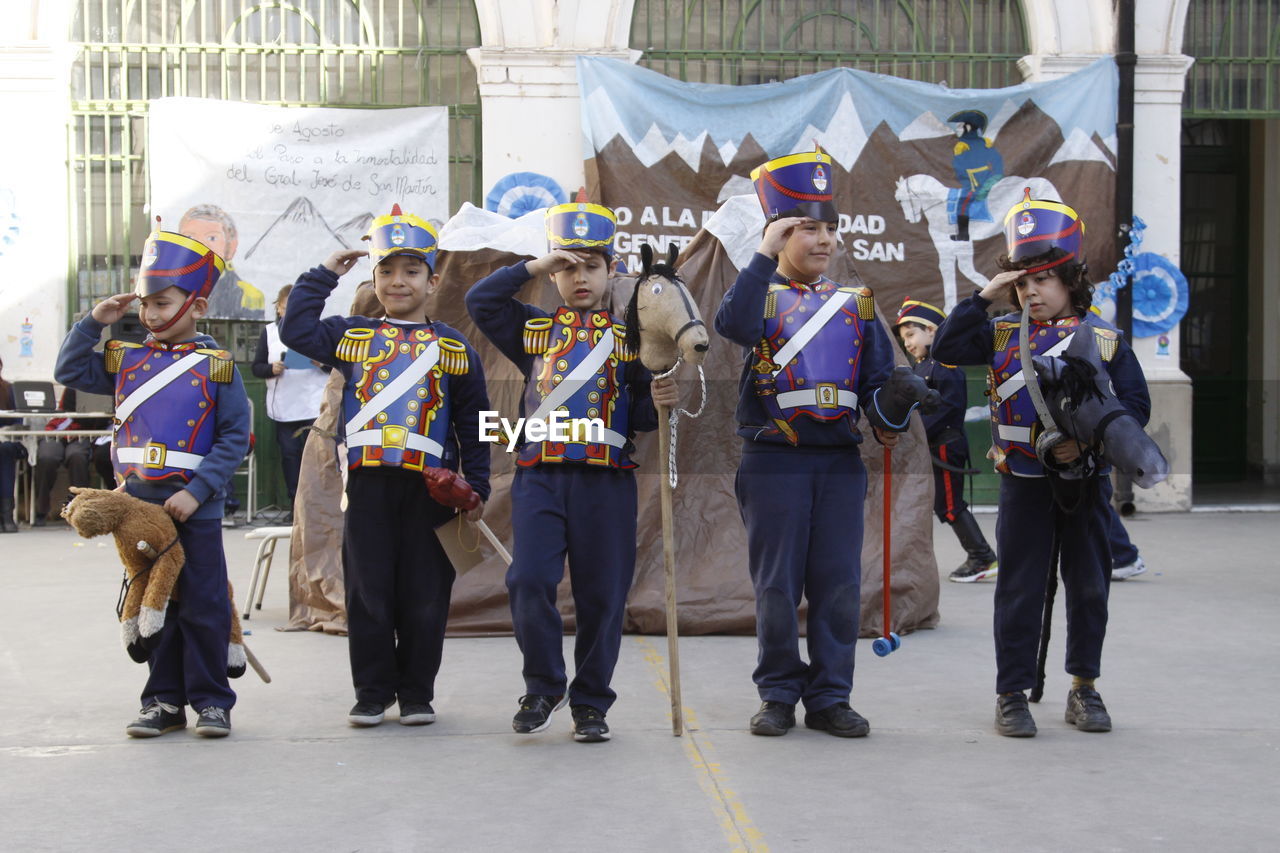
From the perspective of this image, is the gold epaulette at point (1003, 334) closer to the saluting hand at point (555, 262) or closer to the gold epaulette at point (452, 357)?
the saluting hand at point (555, 262)

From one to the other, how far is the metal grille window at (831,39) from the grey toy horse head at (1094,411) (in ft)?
28.9

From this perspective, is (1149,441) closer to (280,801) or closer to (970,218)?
(280,801)

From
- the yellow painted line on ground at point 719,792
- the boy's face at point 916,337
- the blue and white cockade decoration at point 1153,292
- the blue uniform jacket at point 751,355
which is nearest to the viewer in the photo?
the yellow painted line on ground at point 719,792

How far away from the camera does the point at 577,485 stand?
17.7ft

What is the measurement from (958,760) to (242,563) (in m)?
6.57

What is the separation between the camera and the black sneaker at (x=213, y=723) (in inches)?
213

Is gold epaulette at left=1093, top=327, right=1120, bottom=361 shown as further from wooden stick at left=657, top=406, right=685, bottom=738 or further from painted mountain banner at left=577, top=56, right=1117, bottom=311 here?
painted mountain banner at left=577, top=56, right=1117, bottom=311

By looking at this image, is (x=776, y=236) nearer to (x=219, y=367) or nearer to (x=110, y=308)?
(x=219, y=367)

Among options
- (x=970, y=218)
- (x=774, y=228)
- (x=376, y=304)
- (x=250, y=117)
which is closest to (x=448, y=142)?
(x=250, y=117)

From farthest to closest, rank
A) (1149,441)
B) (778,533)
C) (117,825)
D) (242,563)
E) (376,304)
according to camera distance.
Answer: (242,563) → (376,304) → (778,533) → (1149,441) → (117,825)

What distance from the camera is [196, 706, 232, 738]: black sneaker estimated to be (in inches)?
213

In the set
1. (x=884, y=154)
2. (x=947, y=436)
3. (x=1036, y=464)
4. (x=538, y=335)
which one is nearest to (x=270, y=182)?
(x=884, y=154)

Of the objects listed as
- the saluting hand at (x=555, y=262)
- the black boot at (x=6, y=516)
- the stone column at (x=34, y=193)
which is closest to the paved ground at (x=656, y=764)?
the saluting hand at (x=555, y=262)

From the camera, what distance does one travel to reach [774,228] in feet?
17.2
